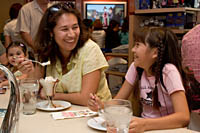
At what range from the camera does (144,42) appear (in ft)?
5.28

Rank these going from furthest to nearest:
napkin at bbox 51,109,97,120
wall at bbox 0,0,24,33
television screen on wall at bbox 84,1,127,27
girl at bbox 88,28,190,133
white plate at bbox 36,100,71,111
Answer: television screen on wall at bbox 84,1,127,27, wall at bbox 0,0,24,33, girl at bbox 88,28,190,133, white plate at bbox 36,100,71,111, napkin at bbox 51,109,97,120

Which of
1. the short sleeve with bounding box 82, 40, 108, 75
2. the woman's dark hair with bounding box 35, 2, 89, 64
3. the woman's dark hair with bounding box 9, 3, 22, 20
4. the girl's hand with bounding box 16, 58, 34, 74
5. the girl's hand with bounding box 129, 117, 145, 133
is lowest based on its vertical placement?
→ the girl's hand with bounding box 129, 117, 145, 133

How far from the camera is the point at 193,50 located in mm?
1426

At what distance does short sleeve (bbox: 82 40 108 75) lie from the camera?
1.72 m

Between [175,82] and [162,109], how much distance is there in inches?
8.9

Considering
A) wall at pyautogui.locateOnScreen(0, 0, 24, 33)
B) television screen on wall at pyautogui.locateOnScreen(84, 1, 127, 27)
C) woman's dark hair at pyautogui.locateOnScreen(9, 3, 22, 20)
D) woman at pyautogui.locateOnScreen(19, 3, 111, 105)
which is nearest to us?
woman at pyautogui.locateOnScreen(19, 3, 111, 105)

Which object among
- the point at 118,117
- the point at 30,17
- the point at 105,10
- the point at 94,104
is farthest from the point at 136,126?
the point at 105,10

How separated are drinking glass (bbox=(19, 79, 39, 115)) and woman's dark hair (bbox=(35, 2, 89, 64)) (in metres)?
0.54

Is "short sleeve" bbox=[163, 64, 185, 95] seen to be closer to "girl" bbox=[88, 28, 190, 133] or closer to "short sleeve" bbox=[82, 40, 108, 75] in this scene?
"girl" bbox=[88, 28, 190, 133]

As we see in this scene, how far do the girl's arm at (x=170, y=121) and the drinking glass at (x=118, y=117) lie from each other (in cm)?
10

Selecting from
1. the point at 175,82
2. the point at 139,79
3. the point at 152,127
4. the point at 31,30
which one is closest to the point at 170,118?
the point at 152,127

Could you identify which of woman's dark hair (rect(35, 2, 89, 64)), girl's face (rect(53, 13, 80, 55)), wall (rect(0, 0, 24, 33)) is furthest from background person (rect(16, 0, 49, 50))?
wall (rect(0, 0, 24, 33))

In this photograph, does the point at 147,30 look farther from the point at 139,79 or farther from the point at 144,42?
the point at 139,79

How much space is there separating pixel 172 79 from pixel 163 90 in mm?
122
